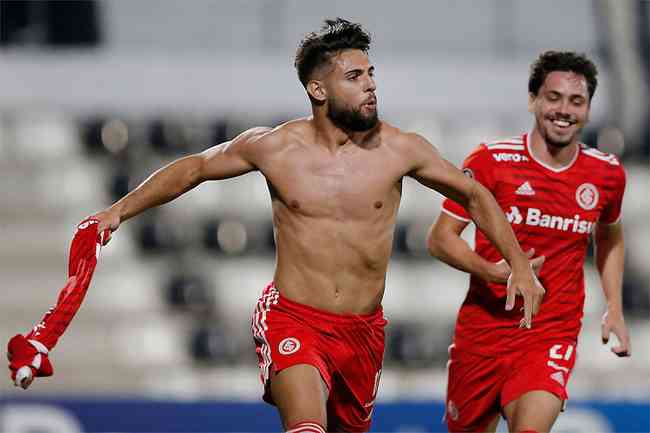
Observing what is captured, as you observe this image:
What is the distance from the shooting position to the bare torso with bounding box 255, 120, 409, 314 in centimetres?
497

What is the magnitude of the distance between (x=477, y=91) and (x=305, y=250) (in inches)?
251

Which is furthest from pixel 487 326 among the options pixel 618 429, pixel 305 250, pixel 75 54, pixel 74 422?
pixel 75 54

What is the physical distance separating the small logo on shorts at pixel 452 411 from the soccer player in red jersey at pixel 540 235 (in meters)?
0.11

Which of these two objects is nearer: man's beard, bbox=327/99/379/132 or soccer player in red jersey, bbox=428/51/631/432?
man's beard, bbox=327/99/379/132

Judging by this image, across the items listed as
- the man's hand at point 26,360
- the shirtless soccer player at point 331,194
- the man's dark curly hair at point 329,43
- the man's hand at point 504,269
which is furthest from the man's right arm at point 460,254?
the man's hand at point 26,360

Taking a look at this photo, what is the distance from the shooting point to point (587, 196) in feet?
17.9

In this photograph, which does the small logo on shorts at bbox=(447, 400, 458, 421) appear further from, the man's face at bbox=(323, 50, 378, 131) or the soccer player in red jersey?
the man's face at bbox=(323, 50, 378, 131)

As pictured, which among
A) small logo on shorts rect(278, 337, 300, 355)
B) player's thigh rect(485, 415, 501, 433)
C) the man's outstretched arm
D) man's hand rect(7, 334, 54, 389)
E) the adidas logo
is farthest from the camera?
player's thigh rect(485, 415, 501, 433)

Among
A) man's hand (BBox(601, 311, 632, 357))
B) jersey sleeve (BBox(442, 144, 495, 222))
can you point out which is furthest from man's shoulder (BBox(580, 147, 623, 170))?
man's hand (BBox(601, 311, 632, 357))

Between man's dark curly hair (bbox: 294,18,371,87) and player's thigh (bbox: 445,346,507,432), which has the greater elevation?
man's dark curly hair (bbox: 294,18,371,87)

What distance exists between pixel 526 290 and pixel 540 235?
0.65 meters

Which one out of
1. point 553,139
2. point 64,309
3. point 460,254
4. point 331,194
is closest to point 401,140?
point 331,194

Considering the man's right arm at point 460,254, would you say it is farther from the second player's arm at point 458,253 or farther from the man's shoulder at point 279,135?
the man's shoulder at point 279,135

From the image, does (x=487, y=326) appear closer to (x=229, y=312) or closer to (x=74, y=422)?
(x=74, y=422)
